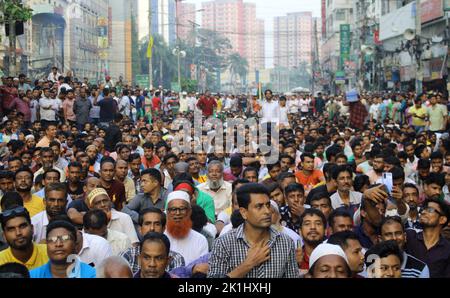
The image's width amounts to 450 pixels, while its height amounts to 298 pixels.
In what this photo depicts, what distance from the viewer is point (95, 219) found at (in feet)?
25.4

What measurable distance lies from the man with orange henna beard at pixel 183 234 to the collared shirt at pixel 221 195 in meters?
2.97

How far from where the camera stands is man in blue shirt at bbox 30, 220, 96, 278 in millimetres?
6215

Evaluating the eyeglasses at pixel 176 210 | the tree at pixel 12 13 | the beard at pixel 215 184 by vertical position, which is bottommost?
the beard at pixel 215 184

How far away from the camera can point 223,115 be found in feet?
97.5

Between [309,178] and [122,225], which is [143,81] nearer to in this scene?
[309,178]

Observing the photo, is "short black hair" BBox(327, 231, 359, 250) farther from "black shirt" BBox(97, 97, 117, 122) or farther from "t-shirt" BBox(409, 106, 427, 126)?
"black shirt" BBox(97, 97, 117, 122)

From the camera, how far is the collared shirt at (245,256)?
217 inches

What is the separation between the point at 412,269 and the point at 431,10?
1341 inches

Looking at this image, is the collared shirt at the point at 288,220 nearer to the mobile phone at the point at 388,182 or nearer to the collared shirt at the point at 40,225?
the mobile phone at the point at 388,182

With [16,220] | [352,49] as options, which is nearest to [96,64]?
[352,49]

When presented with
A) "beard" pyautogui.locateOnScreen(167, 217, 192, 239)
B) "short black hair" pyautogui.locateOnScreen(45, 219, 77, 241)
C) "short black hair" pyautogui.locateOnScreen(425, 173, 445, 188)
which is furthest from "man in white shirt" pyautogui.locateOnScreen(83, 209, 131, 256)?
"short black hair" pyautogui.locateOnScreen(425, 173, 445, 188)

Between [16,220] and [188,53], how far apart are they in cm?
9118

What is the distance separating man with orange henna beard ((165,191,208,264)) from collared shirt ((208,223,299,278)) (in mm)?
1818

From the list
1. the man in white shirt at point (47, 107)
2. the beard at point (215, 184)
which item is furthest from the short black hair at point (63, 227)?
the man in white shirt at point (47, 107)
